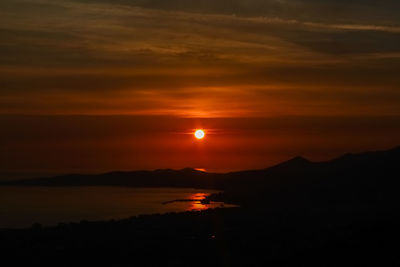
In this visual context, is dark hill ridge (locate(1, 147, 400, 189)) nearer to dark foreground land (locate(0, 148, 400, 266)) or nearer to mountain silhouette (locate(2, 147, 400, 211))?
mountain silhouette (locate(2, 147, 400, 211))

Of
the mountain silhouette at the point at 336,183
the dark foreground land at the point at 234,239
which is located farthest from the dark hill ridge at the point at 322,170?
the dark foreground land at the point at 234,239

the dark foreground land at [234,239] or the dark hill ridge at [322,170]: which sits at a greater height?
the dark hill ridge at [322,170]

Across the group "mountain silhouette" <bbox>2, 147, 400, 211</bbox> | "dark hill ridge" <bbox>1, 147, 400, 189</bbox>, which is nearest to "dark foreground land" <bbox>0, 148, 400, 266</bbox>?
"mountain silhouette" <bbox>2, 147, 400, 211</bbox>

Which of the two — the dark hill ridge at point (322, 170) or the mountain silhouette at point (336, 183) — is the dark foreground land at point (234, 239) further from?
the dark hill ridge at point (322, 170)

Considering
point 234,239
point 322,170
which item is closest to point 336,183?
point 322,170

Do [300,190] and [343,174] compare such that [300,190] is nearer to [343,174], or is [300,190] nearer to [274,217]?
[343,174]

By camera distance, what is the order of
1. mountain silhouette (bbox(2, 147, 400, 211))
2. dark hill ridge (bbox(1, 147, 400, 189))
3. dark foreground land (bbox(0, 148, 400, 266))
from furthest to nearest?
dark hill ridge (bbox(1, 147, 400, 189)) → mountain silhouette (bbox(2, 147, 400, 211)) → dark foreground land (bbox(0, 148, 400, 266))

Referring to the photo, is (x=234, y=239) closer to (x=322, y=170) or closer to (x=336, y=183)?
(x=336, y=183)

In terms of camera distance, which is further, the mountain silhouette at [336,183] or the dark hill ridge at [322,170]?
the dark hill ridge at [322,170]

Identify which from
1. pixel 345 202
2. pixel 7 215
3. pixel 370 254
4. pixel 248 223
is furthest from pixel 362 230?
pixel 7 215
